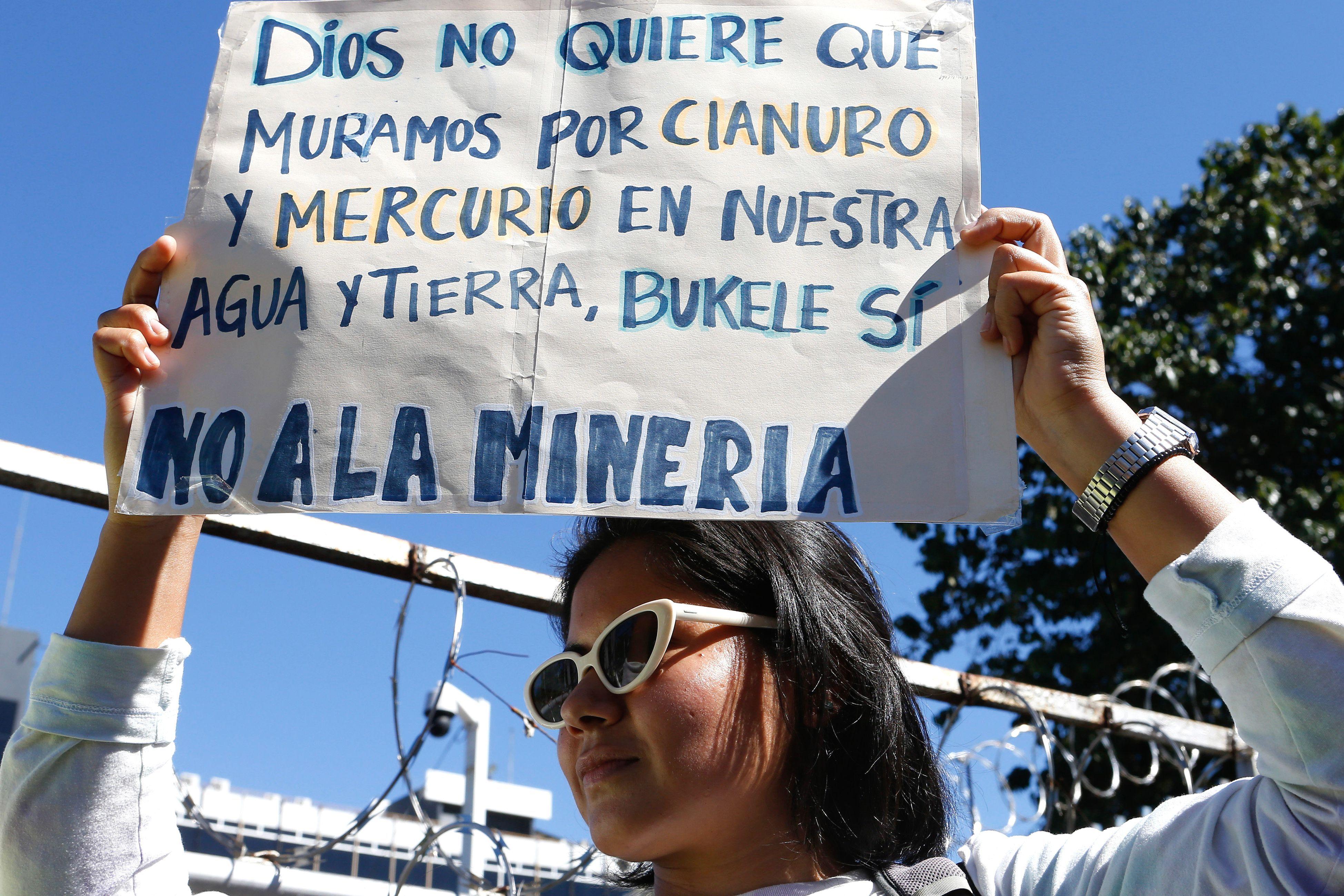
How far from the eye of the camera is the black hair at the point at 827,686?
5.45ft

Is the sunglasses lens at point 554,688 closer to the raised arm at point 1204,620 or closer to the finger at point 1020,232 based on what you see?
the raised arm at point 1204,620

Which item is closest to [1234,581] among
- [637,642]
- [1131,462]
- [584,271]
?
[1131,462]

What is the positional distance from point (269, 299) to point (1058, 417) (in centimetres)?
110

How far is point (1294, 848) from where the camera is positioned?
1.18 m

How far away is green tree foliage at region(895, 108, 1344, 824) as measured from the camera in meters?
7.83

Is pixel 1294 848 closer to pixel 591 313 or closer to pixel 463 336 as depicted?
pixel 591 313

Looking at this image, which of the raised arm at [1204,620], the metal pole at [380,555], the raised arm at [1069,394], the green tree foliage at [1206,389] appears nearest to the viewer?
the raised arm at [1204,620]

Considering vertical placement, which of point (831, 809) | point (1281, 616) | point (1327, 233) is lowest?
point (831, 809)

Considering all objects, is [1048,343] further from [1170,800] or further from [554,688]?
[554,688]

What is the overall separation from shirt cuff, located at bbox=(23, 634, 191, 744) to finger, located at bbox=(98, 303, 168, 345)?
→ 45 centimetres

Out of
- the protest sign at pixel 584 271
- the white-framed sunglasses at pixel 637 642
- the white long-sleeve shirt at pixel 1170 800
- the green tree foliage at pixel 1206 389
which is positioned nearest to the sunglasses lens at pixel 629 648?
the white-framed sunglasses at pixel 637 642

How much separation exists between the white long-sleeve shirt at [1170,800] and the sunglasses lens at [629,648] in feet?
1.23

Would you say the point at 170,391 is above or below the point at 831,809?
above

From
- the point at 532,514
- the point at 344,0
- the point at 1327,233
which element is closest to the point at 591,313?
the point at 532,514
